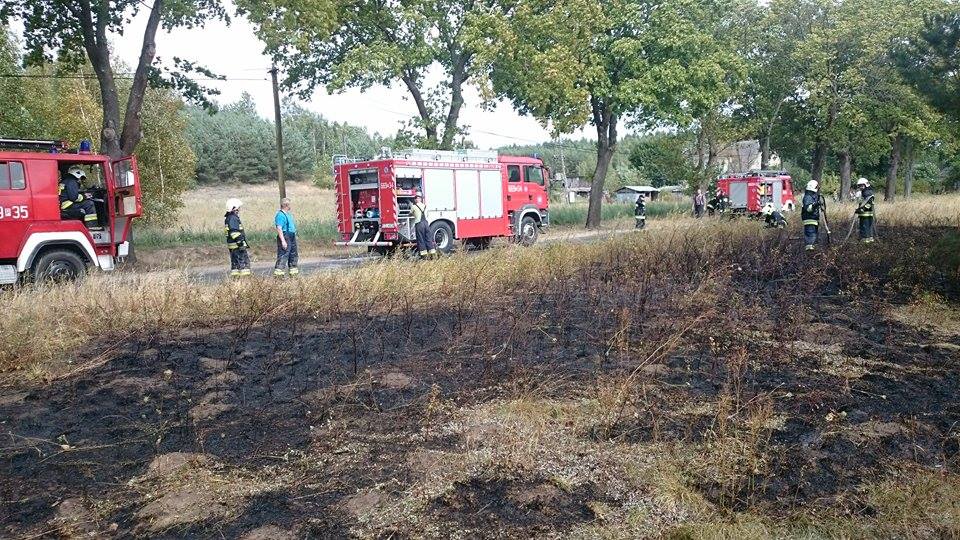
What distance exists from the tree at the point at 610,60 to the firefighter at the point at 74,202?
11930 mm

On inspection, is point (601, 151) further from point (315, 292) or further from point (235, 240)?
point (315, 292)

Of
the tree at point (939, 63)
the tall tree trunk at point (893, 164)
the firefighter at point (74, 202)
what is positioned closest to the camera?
the tree at point (939, 63)

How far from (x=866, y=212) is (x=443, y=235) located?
9.59 meters

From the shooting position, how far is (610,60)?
24.1 m

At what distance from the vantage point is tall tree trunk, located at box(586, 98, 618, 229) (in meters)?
26.5

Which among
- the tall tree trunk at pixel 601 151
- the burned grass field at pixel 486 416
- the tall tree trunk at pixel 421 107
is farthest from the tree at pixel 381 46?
the burned grass field at pixel 486 416

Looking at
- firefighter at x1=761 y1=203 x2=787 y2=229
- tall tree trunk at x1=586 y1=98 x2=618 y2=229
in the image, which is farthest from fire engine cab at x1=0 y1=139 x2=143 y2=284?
tall tree trunk at x1=586 y1=98 x2=618 y2=229

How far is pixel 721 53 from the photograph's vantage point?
2480cm

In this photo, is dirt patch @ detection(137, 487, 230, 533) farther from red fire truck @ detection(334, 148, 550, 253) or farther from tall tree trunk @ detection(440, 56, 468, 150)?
tall tree trunk @ detection(440, 56, 468, 150)

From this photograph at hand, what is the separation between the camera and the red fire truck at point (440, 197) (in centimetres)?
1716

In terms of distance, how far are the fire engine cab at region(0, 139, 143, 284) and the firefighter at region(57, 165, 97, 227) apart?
0.10 m

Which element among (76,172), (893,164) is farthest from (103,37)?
(893,164)

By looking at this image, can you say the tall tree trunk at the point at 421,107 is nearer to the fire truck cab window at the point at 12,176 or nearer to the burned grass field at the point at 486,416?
the fire truck cab window at the point at 12,176

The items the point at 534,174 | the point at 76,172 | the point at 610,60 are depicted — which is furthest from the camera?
the point at 610,60
